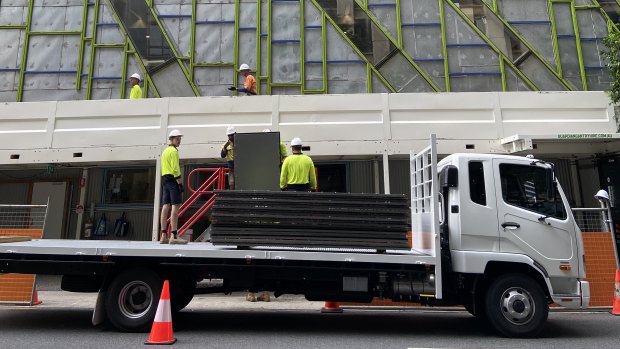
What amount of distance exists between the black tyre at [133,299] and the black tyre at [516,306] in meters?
4.23

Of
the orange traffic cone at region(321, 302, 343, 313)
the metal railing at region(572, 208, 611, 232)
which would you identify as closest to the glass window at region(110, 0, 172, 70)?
the orange traffic cone at region(321, 302, 343, 313)

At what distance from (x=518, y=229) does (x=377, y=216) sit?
1.85m

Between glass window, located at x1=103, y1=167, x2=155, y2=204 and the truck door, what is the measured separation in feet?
30.1

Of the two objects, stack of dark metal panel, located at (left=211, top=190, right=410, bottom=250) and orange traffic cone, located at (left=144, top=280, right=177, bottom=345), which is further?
stack of dark metal panel, located at (left=211, top=190, right=410, bottom=250)

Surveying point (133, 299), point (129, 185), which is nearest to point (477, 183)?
point (133, 299)

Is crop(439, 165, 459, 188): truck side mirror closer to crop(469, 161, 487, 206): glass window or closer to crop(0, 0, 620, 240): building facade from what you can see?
crop(469, 161, 487, 206): glass window

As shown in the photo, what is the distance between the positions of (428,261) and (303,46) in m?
7.65

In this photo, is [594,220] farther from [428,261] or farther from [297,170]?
[297,170]

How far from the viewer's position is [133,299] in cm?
545

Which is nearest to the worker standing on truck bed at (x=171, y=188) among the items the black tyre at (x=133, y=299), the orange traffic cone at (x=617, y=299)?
the black tyre at (x=133, y=299)

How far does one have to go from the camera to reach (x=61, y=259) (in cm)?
532

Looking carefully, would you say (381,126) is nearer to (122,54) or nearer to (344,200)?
(344,200)

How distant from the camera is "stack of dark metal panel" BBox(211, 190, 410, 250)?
16.9ft

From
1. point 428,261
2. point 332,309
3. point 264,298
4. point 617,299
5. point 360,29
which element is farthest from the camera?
point 360,29
